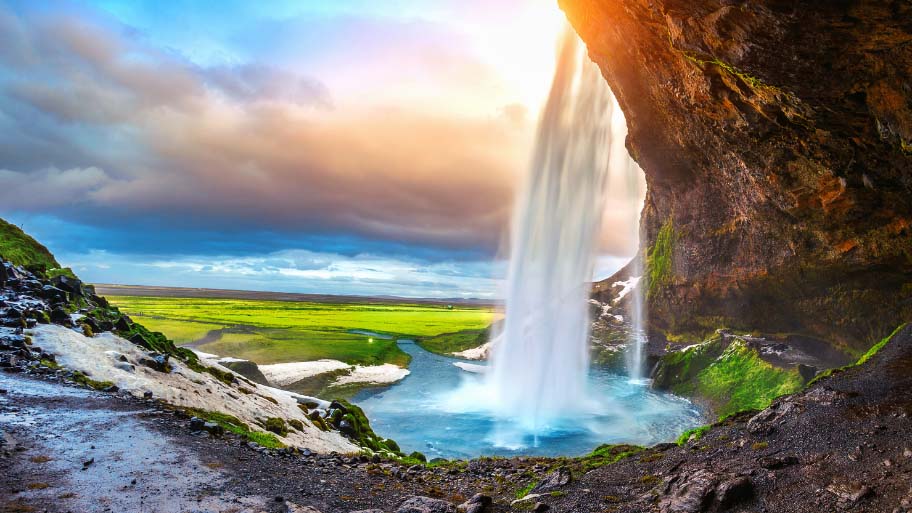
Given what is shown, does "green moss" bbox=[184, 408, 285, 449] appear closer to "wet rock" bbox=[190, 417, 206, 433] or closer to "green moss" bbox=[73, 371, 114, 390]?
"wet rock" bbox=[190, 417, 206, 433]

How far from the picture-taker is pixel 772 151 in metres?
26.5

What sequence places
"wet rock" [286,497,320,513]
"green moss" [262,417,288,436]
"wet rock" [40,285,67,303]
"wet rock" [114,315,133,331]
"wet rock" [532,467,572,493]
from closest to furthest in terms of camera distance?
1. "wet rock" [286,497,320,513]
2. "wet rock" [532,467,572,493]
3. "green moss" [262,417,288,436]
4. "wet rock" [40,285,67,303]
5. "wet rock" [114,315,133,331]

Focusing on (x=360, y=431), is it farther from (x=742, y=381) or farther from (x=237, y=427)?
(x=742, y=381)

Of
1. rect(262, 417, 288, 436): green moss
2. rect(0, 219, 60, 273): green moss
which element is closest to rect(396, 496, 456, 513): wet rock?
rect(262, 417, 288, 436): green moss

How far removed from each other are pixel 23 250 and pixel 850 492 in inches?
→ 2016

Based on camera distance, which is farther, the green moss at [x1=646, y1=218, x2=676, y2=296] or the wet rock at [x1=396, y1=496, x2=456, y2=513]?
the green moss at [x1=646, y1=218, x2=676, y2=296]

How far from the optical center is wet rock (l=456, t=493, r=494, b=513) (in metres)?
10.8

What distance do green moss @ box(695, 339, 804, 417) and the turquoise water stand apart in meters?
2.66

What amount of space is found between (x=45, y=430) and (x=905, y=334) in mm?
32990

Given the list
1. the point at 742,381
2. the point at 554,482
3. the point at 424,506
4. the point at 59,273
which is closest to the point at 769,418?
the point at 554,482

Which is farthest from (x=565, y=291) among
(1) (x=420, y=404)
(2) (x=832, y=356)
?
(2) (x=832, y=356)

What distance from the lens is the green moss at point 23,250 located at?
32.3 meters

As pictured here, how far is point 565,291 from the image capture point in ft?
156

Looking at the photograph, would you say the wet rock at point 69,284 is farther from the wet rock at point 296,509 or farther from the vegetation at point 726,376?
the vegetation at point 726,376
